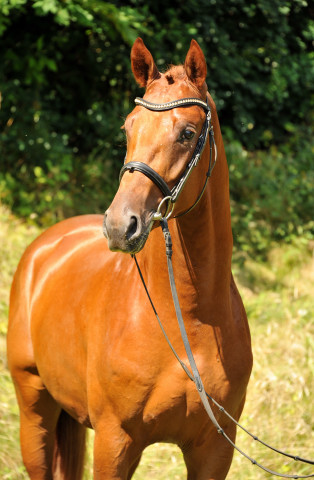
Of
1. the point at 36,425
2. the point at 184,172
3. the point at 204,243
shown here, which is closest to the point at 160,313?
the point at 204,243

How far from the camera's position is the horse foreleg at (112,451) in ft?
8.85

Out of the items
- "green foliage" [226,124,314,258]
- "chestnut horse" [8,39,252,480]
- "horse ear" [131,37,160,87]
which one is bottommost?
"green foliage" [226,124,314,258]

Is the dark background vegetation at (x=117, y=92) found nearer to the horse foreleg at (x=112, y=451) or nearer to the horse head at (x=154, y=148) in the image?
the horse head at (x=154, y=148)

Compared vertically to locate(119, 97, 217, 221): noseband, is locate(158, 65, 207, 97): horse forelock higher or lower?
higher

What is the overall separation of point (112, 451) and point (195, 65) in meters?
1.66

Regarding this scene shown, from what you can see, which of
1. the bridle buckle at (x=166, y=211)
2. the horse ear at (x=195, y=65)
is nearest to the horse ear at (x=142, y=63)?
the horse ear at (x=195, y=65)

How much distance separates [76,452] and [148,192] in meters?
2.18

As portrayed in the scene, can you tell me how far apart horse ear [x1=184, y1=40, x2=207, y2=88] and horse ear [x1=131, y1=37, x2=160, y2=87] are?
0.47ft

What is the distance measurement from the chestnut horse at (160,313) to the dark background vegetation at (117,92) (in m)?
4.11

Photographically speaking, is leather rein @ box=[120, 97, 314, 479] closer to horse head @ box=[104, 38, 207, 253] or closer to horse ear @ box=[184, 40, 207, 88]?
horse head @ box=[104, 38, 207, 253]

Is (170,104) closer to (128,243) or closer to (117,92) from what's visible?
(128,243)

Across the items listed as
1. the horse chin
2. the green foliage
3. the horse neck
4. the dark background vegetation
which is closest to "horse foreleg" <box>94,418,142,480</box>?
the horse neck

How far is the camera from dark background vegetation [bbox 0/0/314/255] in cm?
748

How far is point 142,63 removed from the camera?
250cm
